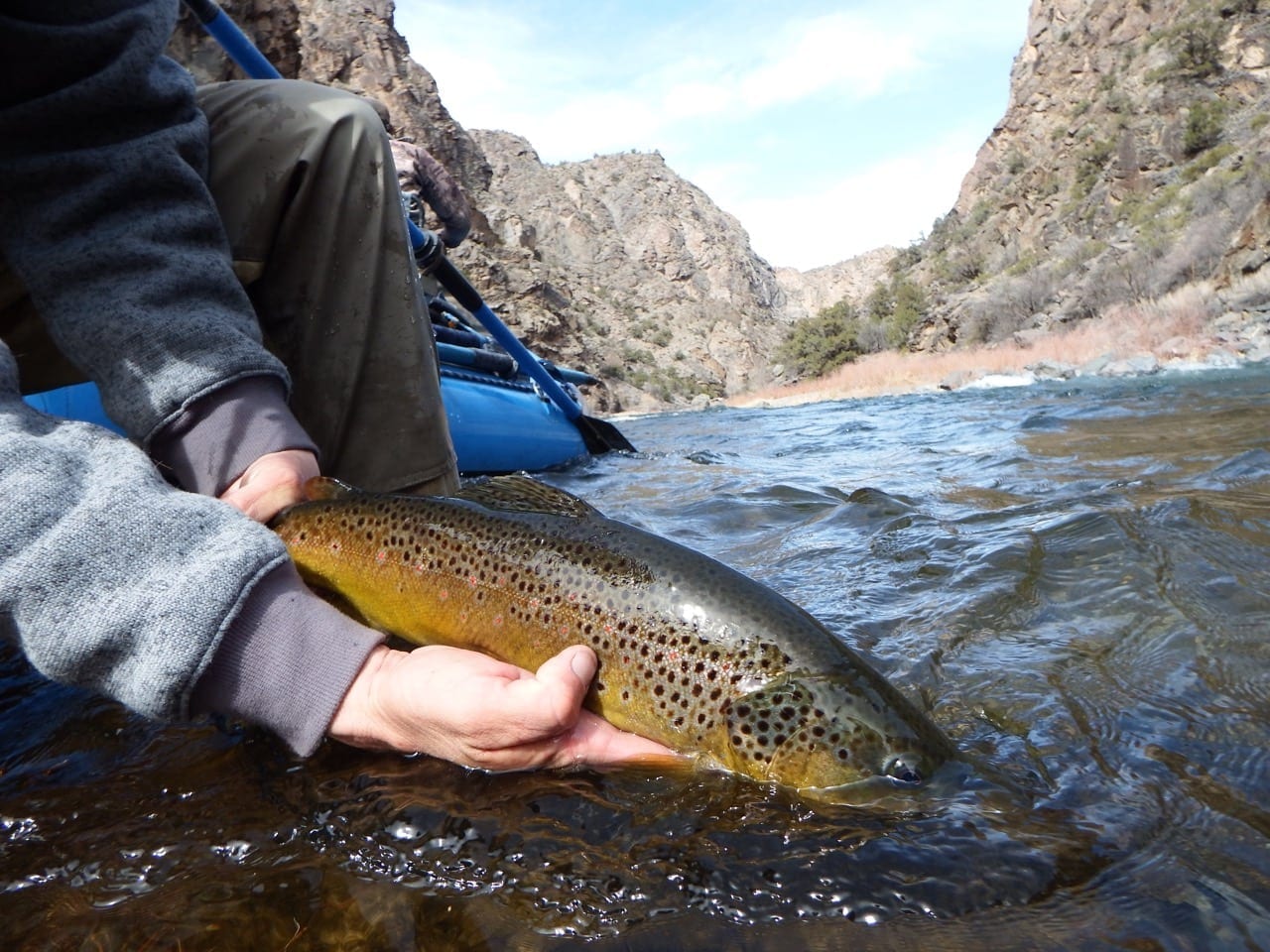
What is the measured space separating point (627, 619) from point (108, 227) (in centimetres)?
157

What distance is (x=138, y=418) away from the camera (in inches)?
73.8

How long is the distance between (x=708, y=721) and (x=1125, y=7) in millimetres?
55970

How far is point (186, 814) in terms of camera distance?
5.12 ft

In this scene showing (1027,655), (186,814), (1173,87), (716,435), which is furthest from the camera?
(1173,87)

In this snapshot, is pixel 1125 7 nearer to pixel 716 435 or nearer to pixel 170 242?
pixel 716 435

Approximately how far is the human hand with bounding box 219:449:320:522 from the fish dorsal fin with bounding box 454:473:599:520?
1.31 ft

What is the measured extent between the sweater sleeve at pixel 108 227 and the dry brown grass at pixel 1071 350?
20868 mm

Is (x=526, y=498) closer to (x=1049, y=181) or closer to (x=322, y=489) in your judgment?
(x=322, y=489)

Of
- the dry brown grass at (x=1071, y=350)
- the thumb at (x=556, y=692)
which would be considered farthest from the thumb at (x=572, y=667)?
the dry brown grass at (x=1071, y=350)

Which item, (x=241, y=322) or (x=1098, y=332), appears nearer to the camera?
(x=241, y=322)

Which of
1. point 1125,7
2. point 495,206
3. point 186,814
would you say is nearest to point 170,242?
point 186,814

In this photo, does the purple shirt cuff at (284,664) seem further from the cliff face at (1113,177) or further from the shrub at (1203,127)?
the shrub at (1203,127)

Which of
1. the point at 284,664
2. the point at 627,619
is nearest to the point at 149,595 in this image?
the point at 284,664

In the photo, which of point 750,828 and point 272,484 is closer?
point 750,828
